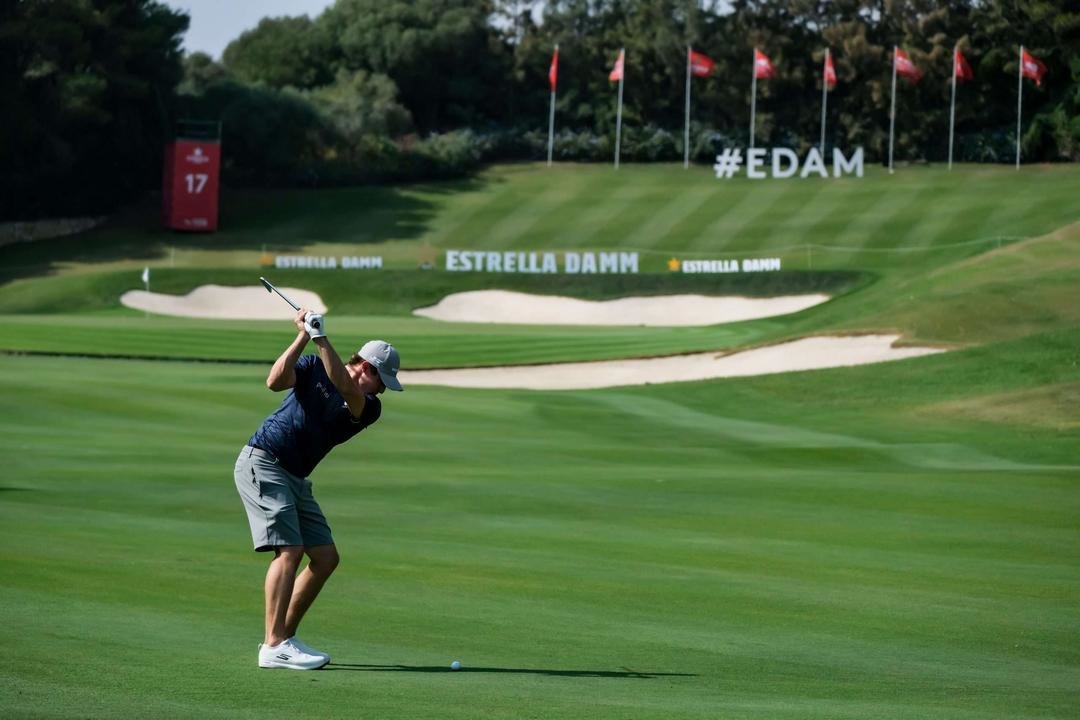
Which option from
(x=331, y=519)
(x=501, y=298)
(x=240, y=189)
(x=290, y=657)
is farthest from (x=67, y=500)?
(x=240, y=189)

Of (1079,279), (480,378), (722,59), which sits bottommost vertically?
(480,378)

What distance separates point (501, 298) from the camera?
65.2 meters

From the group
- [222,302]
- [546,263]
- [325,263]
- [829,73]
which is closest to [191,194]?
[325,263]

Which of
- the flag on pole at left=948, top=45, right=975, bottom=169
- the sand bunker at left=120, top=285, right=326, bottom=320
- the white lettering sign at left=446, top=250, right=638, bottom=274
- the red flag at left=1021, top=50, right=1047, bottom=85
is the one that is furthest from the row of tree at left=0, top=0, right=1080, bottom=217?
the white lettering sign at left=446, top=250, right=638, bottom=274

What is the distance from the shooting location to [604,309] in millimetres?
63844

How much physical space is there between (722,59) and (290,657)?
320ft

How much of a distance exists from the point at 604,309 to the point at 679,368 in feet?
58.0

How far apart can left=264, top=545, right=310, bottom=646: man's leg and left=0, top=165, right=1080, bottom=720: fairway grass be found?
43 centimetres

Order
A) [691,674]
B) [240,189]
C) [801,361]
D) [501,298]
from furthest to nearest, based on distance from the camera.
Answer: [240,189], [501,298], [801,361], [691,674]

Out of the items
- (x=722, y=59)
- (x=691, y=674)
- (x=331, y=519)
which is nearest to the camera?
(x=691, y=674)

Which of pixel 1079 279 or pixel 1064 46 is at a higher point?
pixel 1064 46

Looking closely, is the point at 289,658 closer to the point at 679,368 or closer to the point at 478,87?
the point at 679,368

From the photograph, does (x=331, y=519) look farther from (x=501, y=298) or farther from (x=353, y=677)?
(x=501, y=298)

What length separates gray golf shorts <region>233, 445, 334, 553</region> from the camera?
→ 419 inches
